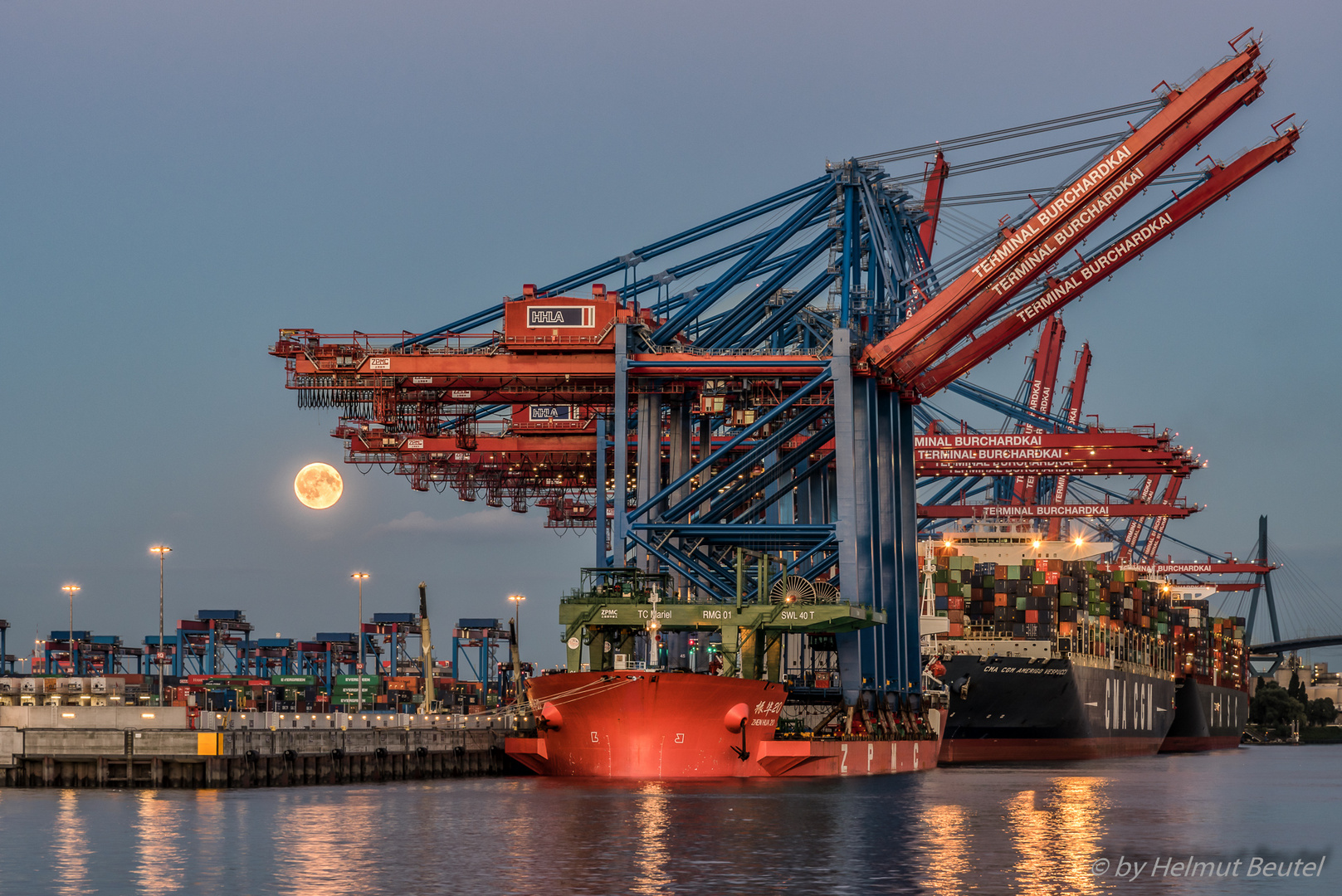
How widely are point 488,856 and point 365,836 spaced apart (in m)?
4.71

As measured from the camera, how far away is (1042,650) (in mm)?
74500

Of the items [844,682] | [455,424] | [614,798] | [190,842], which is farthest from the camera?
[455,424]

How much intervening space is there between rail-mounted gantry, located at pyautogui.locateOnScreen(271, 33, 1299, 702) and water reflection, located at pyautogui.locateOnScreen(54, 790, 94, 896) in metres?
16.3

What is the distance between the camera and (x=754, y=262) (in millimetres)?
57500

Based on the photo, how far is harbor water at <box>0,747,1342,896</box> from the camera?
94.4 feet

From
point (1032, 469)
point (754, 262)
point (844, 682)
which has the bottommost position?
point (844, 682)

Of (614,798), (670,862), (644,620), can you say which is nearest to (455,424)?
(644,620)

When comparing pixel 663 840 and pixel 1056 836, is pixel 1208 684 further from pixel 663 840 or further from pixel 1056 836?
pixel 663 840

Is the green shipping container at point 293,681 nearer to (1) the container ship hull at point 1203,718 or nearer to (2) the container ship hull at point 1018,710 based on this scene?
(2) the container ship hull at point 1018,710

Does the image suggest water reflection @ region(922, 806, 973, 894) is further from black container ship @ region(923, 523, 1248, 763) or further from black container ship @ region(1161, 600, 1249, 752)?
black container ship @ region(1161, 600, 1249, 752)

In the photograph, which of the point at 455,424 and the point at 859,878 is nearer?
the point at 859,878

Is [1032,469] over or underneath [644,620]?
over

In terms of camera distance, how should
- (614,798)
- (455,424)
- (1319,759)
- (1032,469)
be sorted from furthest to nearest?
(1319,759)
(1032,469)
(455,424)
(614,798)

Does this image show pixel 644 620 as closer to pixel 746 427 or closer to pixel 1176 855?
pixel 746 427
